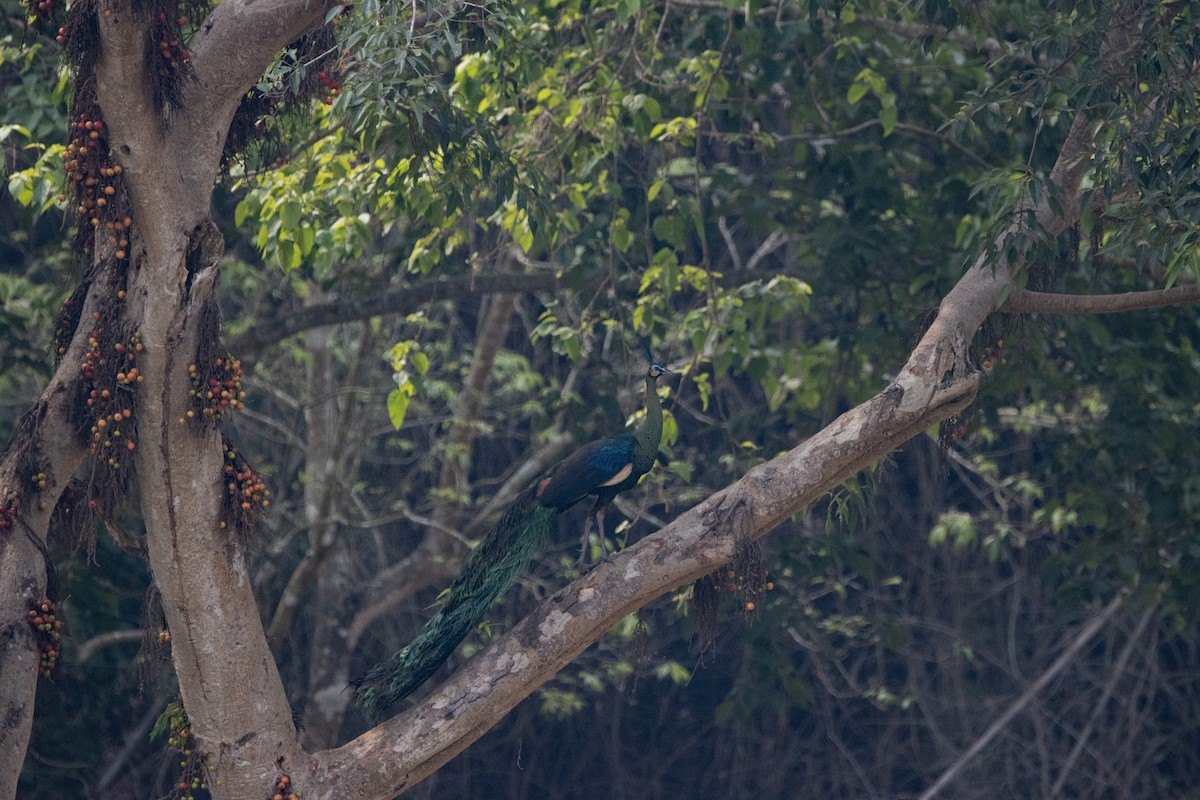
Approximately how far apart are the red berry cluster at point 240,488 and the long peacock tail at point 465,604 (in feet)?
2.22

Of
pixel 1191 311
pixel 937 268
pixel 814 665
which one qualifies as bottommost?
pixel 814 665

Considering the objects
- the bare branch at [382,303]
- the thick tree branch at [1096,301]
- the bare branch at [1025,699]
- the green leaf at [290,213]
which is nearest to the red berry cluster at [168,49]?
the green leaf at [290,213]

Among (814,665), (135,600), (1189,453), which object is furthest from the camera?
(814,665)

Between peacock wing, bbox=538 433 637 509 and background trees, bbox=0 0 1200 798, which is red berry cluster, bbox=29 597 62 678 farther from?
peacock wing, bbox=538 433 637 509

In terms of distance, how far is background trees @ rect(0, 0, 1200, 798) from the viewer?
385 centimetres

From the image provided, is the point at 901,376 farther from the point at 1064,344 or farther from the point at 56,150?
the point at 56,150

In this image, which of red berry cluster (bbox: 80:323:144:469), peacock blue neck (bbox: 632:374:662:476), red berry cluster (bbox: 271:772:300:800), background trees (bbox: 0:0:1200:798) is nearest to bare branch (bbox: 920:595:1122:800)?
background trees (bbox: 0:0:1200:798)

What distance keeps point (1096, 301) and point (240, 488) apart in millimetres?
2614

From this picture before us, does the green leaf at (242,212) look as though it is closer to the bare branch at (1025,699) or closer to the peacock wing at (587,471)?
the peacock wing at (587,471)

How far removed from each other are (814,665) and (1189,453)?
263cm

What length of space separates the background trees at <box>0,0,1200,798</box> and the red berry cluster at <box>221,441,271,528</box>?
0.05 m

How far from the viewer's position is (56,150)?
4.55 m

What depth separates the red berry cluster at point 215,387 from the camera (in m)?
3.50

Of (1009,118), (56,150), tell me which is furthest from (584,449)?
(56,150)
